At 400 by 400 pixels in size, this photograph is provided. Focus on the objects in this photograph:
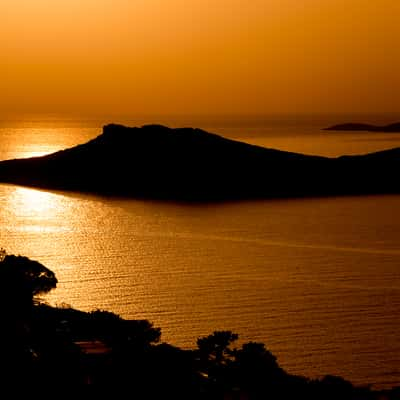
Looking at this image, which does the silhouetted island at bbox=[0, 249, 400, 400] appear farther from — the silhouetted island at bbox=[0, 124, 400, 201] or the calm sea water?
the silhouetted island at bbox=[0, 124, 400, 201]

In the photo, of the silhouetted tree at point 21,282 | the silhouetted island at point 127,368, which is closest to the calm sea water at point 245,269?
the silhouetted tree at point 21,282

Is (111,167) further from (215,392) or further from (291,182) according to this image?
(215,392)

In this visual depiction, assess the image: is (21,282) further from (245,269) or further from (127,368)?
(245,269)

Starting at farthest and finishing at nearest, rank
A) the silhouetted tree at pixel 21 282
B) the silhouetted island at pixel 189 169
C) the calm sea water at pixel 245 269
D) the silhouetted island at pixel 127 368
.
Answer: the silhouetted island at pixel 189 169 < the calm sea water at pixel 245 269 < the silhouetted tree at pixel 21 282 < the silhouetted island at pixel 127 368

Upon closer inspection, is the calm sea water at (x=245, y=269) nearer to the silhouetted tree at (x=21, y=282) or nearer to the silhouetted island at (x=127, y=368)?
the silhouetted tree at (x=21, y=282)

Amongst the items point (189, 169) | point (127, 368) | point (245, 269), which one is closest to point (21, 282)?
point (127, 368)

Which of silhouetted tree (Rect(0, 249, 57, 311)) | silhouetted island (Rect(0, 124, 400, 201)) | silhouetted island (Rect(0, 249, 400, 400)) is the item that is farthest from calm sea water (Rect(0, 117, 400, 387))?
silhouetted island (Rect(0, 124, 400, 201))
